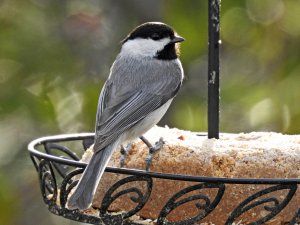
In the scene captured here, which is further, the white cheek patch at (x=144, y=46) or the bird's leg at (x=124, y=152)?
the white cheek patch at (x=144, y=46)

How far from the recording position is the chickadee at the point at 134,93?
11.5ft

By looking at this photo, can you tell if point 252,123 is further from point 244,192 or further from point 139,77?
point 244,192

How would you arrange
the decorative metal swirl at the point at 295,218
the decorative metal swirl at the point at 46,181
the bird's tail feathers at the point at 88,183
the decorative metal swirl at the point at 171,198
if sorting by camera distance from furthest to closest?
the decorative metal swirl at the point at 46,181 → the bird's tail feathers at the point at 88,183 → the decorative metal swirl at the point at 295,218 → the decorative metal swirl at the point at 171,198

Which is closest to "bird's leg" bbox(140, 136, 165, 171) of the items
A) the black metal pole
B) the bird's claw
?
the bird's claw

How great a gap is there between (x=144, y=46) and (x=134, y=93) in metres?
0.30

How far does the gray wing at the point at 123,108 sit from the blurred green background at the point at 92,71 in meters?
1.46

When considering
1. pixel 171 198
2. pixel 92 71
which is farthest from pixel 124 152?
pixel 92 71

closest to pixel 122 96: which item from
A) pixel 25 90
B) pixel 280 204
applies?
pixel 280 204

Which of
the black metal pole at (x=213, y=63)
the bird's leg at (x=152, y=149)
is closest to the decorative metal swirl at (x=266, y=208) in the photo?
the bird's leg at (x=152, y=149)

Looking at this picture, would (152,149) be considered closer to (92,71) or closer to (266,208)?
(266,208)

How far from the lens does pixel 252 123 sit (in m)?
5.33

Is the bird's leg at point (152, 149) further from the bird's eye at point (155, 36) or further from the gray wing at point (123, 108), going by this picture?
the bird's eye at point (155, 36)

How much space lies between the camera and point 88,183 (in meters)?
3.35

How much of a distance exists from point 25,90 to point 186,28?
104 cm
